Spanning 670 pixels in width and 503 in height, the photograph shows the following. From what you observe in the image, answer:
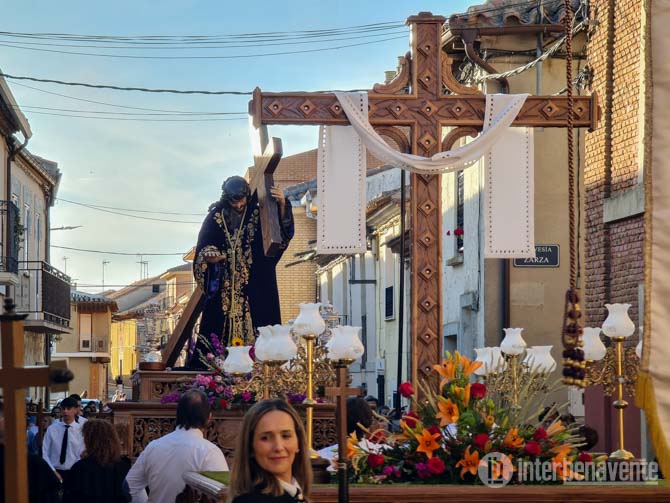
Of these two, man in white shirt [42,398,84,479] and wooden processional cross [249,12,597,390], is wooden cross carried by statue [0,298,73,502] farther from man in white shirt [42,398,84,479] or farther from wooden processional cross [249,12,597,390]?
man in white shirt [42,398,84,479]

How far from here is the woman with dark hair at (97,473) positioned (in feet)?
27.9

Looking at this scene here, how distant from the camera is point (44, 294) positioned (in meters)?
31.7

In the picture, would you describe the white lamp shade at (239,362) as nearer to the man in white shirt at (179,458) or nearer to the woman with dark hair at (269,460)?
the man in white shirt at (179,458)

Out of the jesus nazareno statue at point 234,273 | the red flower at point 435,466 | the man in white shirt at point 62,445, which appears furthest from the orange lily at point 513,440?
the man in white shirt at point 62,445

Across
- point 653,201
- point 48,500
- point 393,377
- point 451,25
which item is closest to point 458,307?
point 451,25

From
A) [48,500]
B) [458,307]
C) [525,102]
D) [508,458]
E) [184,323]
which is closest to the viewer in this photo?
[508,458]

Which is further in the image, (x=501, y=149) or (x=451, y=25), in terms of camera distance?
(x=451, y=25)

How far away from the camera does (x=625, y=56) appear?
47.7 ft

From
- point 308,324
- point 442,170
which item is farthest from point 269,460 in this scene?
point 442,170

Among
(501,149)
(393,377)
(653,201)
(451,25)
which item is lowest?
(393,377)

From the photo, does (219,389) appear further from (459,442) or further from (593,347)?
(459,442)

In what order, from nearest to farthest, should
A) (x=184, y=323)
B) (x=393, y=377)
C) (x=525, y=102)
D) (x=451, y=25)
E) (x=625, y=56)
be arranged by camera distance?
(x=525, y=102)
(x=184, y=323)
(x=625, y=56)
(x=451, y=25)
(x=393, y=377)

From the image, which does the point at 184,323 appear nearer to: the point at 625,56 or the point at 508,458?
the point at 625,56

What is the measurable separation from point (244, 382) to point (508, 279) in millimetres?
10298
